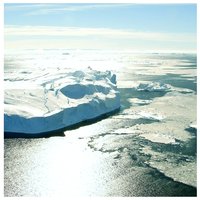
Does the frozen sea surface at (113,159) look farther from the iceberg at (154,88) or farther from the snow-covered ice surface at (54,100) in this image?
the iceberg at (154,88)

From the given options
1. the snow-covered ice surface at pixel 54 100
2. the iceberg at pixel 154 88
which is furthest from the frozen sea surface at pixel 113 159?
the iceberg at pixel 154 88

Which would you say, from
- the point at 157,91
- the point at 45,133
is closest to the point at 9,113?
the point at 45,133

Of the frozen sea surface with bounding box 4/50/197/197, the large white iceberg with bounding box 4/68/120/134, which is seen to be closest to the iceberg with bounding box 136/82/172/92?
the large white iceberg with bounding box 4/68/120/134

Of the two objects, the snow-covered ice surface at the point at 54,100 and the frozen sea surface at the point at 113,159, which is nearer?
the frozen sea surface at the point at 113,159

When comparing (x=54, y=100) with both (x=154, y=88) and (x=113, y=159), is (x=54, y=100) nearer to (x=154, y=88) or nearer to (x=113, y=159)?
(x=113, y=159)

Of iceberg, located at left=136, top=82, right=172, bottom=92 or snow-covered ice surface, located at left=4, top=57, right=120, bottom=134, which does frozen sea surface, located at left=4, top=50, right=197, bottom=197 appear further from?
iceberg, located at left=136, top=82, right=172, bottom=92

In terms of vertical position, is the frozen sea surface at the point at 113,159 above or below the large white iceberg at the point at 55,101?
below

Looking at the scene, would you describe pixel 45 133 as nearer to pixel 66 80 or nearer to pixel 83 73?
pixel 66 80

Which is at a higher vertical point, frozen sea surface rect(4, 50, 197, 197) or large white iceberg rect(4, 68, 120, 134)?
large white iceberg rect(4, 68, 120, 134)
